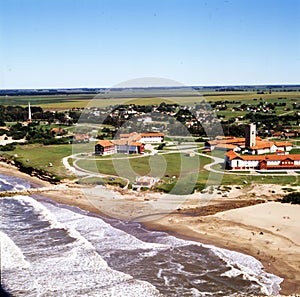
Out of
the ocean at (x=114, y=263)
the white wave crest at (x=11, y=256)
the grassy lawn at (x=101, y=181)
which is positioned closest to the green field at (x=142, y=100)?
the grassy lawn at (x=101, y=181)

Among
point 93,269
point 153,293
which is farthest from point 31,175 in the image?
point 153,293

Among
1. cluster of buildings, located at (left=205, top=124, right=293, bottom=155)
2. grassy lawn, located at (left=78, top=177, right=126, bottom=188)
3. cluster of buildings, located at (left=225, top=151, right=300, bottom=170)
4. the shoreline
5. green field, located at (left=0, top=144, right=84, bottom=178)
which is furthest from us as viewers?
cluster of buildings, located at (left=205, top=124, right=293, bottom=155)

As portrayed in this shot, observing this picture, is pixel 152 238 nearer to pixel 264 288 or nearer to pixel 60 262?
pixel 60 262

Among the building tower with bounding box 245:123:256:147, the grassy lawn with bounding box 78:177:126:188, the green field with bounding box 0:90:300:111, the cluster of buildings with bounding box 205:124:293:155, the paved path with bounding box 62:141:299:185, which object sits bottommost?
the grassy lawn with bounding box 78:177:126:188

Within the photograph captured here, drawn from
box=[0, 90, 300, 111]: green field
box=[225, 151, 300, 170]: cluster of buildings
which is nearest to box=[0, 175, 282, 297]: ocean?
box=[225, 151, 300, 170]: cluster of buildings

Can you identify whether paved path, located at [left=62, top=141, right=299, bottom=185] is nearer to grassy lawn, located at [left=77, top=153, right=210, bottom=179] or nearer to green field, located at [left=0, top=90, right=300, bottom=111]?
grassy lawn, located at [left=77, top=153, right=210, bottom=179]

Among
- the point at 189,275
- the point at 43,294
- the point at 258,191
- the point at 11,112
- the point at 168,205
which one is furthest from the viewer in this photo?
the point at 11,112

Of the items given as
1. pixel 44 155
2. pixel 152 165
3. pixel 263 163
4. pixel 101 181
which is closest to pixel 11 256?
pixel 101 181
